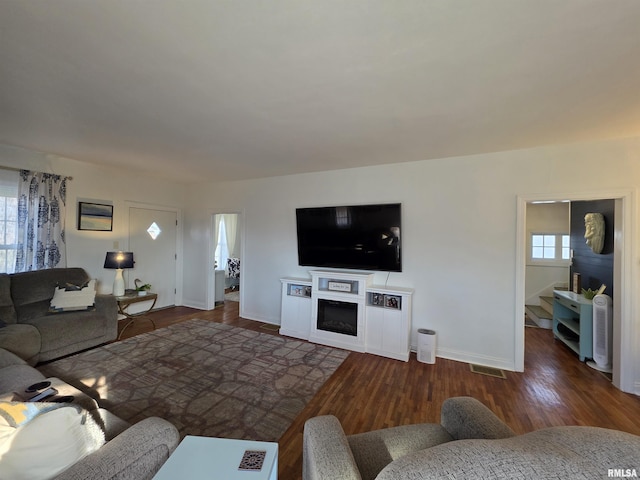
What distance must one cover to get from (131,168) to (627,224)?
6.27 meters

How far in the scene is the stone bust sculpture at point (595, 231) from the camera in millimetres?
3248

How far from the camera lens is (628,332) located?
2514mm

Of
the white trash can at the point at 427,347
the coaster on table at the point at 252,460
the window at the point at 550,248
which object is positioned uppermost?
the window at the point at 550,248

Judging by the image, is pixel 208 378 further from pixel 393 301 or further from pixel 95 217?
pixel 95 217

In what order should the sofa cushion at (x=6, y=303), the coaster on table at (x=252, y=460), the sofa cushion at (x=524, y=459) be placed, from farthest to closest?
the sofa cushion at (x=6, y=303)
the coaster on table at (x=252, y=460)
the sofa cushion at (x=524, y=459)

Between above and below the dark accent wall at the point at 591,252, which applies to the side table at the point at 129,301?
below

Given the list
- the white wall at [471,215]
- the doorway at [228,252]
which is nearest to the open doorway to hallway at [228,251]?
the doorway at [228,252]

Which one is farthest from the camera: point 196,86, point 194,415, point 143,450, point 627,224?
point 627,224

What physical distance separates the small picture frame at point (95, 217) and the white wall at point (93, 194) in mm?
61

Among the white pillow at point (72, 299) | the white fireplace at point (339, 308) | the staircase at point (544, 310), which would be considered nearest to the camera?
the white pillow at point (72, 299)

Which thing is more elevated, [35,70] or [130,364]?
[35,70]

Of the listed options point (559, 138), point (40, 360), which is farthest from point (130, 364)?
point (559, 138)

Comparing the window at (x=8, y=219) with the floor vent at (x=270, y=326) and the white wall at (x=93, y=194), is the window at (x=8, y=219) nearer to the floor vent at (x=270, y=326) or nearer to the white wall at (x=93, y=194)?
the white wall at (x=93, y=194)

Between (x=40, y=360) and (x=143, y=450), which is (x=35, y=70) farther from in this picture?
(x=40, y=360)
